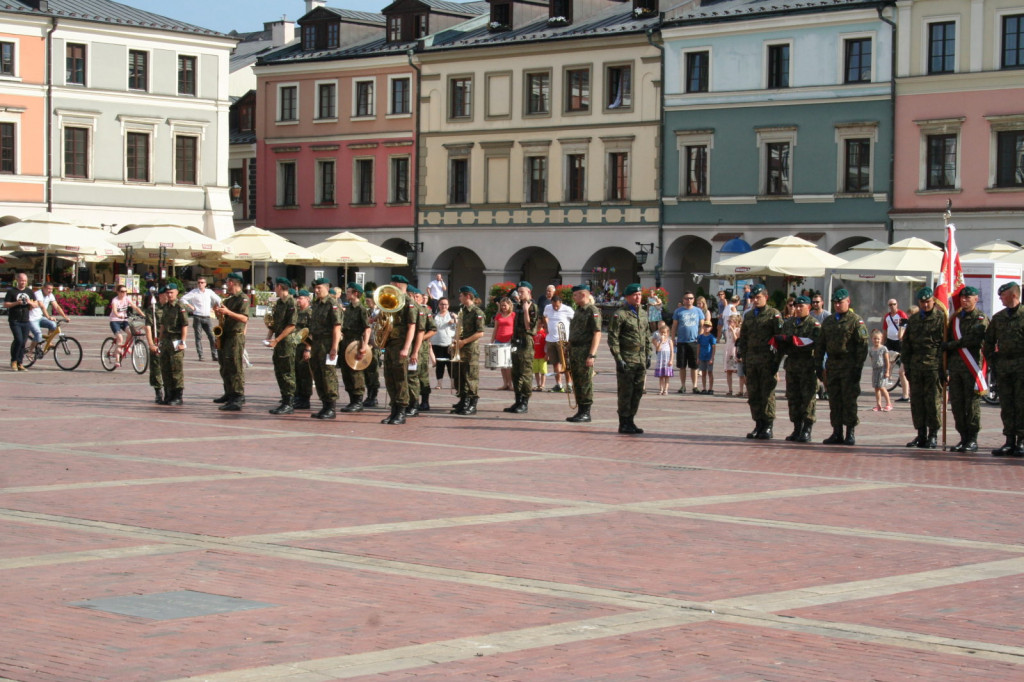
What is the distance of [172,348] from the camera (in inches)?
818

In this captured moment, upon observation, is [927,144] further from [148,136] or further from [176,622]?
[176,622]

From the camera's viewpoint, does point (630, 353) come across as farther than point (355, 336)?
No

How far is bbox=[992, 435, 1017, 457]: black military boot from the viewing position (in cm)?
1655

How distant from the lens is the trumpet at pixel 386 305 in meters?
18.6

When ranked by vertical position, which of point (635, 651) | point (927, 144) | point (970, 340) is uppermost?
point (927, 144)

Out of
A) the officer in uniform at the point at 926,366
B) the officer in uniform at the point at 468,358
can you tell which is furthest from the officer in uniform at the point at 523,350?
the officer in uniform at the point at 926,366

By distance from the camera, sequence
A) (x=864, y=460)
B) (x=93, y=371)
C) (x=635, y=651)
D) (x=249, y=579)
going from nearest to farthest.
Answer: (x=635, y=651) → (x=249, y=579) → (x=864, y=460) → (x=93, y=371)

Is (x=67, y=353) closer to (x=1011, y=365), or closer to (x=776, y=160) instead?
(x=1011, y=365)

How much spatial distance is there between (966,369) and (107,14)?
44.8m

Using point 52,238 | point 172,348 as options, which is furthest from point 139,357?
point 52,238

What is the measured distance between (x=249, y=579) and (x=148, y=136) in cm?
5058

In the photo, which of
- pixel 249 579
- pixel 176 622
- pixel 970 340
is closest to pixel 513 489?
pixel 249 579

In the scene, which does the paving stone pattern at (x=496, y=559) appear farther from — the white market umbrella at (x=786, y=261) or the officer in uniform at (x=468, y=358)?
the white market umbrella at (x=786, y=261)

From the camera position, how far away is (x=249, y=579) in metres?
8.77
